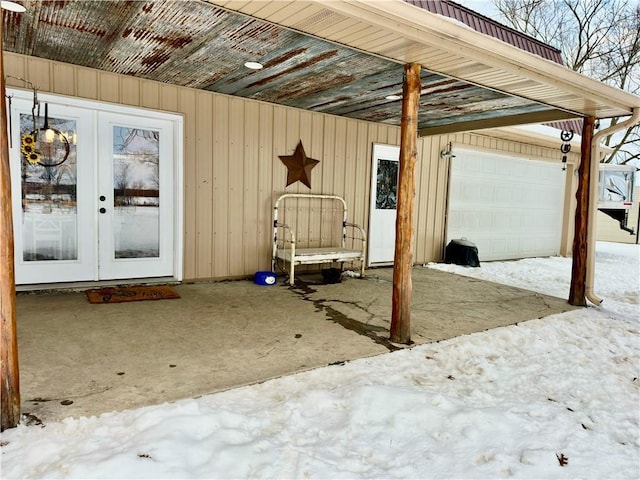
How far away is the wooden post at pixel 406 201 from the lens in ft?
10.4

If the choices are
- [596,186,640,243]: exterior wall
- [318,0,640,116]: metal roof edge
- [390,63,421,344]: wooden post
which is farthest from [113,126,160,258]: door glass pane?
[596,186,640,243]: exterior wall

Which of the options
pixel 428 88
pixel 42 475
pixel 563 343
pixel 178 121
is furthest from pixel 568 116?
pixel 42 475

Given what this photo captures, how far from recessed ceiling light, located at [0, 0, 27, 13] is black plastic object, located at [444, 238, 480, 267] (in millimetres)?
6387

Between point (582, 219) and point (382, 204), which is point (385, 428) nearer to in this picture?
point (582, 219)

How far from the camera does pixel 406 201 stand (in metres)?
3.21

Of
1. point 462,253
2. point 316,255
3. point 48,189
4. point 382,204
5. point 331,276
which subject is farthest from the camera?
point 462,253

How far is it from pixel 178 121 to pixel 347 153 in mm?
2460

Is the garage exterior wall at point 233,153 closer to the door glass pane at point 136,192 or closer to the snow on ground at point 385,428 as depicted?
the door glass pane at point 136,192

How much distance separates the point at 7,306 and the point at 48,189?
9.25 feet

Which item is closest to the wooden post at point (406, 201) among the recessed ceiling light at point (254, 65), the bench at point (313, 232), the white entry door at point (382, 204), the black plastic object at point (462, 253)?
the recessed ceiling light at point (254, 65)

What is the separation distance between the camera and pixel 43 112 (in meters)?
4.08

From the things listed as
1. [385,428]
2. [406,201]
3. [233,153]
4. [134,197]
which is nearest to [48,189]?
[134,197]

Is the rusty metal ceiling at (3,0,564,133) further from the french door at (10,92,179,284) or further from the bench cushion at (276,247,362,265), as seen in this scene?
the bench cushion at (276,247,362,265)

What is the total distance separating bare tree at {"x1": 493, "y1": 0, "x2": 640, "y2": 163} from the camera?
41.8 ft
